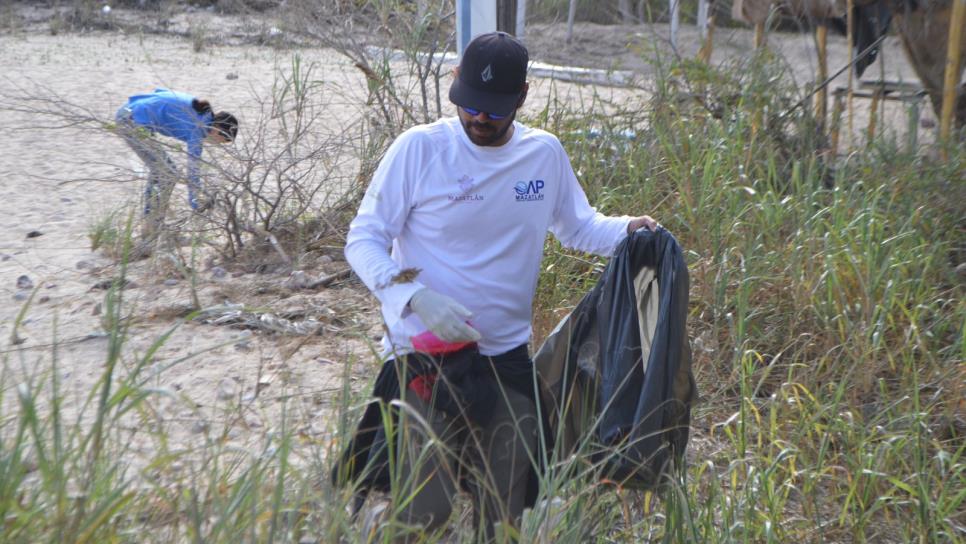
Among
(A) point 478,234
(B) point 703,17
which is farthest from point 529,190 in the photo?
(B) point 703,17

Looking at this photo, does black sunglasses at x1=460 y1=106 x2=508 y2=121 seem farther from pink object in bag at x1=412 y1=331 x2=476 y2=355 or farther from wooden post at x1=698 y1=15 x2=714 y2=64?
wooden post at x1=698 y1=15 x2=714 y2=64

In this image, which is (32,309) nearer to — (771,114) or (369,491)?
(369,491)

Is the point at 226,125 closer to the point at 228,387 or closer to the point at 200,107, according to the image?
the point at 200,107

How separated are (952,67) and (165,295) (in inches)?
163

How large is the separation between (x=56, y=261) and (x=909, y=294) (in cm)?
412

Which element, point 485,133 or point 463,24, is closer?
point 485,133

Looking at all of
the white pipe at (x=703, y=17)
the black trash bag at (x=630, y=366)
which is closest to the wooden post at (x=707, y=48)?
the white pipe at (x=703, y=17)

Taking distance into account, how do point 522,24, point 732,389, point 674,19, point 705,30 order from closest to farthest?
point 732,389, point 522,24, point 674,19, point 705,30

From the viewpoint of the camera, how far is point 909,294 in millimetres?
3984

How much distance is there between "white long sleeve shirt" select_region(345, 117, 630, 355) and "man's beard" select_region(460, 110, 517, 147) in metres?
0.02

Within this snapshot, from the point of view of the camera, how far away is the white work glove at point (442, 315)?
2.27m

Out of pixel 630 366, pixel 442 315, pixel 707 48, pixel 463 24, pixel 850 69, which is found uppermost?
pixel 463 24

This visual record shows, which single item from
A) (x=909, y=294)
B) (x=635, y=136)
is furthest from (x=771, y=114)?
(x=909, y=294)

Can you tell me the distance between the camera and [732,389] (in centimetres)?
379
